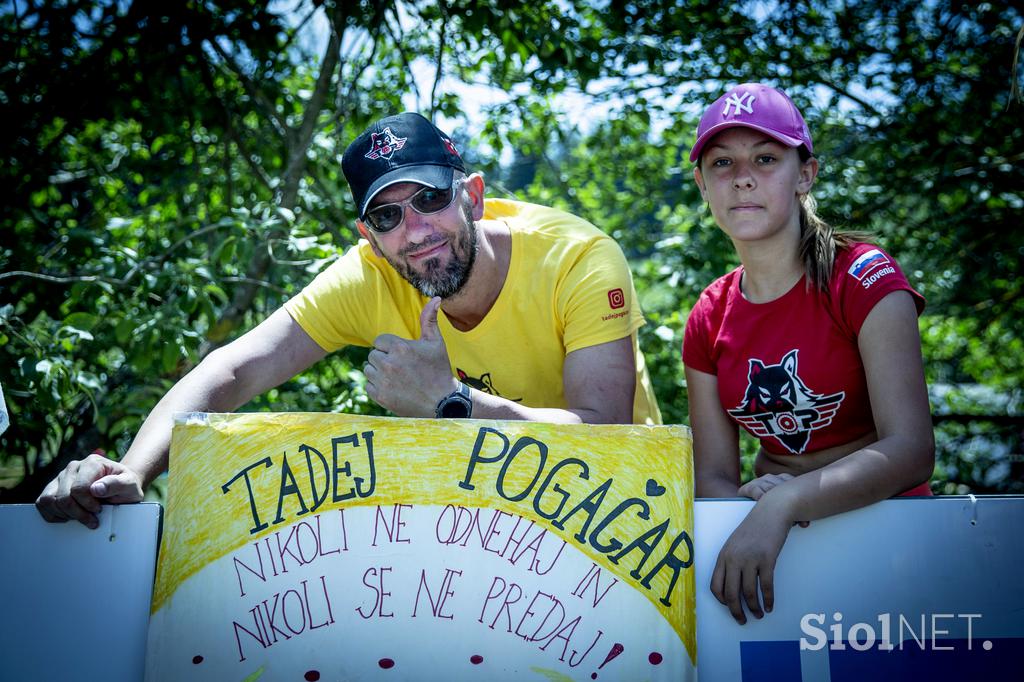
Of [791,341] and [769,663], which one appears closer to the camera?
[769,663]

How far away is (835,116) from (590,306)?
3446 mm

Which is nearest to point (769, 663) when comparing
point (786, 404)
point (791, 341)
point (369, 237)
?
point (786, 404)

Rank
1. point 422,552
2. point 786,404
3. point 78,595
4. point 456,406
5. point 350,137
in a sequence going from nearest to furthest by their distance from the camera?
point 422,552
point 78,595
point 456,406
point 786,404
point 350,137

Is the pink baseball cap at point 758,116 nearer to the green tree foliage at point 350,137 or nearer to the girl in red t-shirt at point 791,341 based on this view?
the girl in red t-shirt at point 791,341

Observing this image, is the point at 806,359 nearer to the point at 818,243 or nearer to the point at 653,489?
the point at 818,243

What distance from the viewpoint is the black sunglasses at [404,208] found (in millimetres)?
2332

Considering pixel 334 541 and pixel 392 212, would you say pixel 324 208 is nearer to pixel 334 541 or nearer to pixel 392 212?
pixel 392 212

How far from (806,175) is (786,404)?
63 centimetres

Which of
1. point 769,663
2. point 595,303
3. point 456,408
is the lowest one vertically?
point 769,663

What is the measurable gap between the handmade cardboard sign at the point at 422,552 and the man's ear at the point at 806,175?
94cm

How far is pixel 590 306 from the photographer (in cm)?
236

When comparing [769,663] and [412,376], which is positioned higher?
[412,376]

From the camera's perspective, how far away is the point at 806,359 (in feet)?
6.93

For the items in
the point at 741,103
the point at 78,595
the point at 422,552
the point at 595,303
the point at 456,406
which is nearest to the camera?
the point at 422,552
